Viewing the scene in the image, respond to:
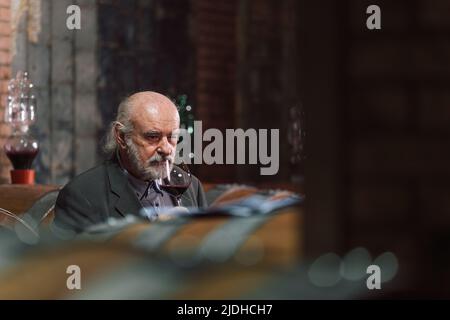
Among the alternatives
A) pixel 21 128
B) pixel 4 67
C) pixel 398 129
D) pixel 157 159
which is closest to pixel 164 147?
pixel 157 159

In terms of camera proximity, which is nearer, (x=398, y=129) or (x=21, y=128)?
(x=398, y=129)

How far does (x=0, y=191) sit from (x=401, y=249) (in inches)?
87.1

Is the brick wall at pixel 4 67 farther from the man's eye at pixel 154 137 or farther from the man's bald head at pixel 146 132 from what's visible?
the man's eye at pixel 154 137

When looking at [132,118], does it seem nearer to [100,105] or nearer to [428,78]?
[428,78]

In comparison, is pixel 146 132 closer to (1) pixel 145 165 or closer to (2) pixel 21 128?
(1) pixel 145 165

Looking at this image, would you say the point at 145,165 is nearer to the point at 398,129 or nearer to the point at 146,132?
the point at 146,132

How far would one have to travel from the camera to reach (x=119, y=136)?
197 centimetres

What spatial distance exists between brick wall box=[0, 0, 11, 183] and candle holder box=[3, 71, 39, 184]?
0.11ft

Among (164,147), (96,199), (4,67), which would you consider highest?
(4,67)

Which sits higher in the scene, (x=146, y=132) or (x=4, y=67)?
(x=4, y=67)

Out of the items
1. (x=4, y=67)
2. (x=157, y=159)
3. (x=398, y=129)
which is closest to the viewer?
(x=398, y=129)

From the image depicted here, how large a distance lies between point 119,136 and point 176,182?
20cm

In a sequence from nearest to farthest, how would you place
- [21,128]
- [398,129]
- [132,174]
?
1. [398,129]
2. [132,174]
3. [21,128]

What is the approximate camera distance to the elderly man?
1.83 meters
